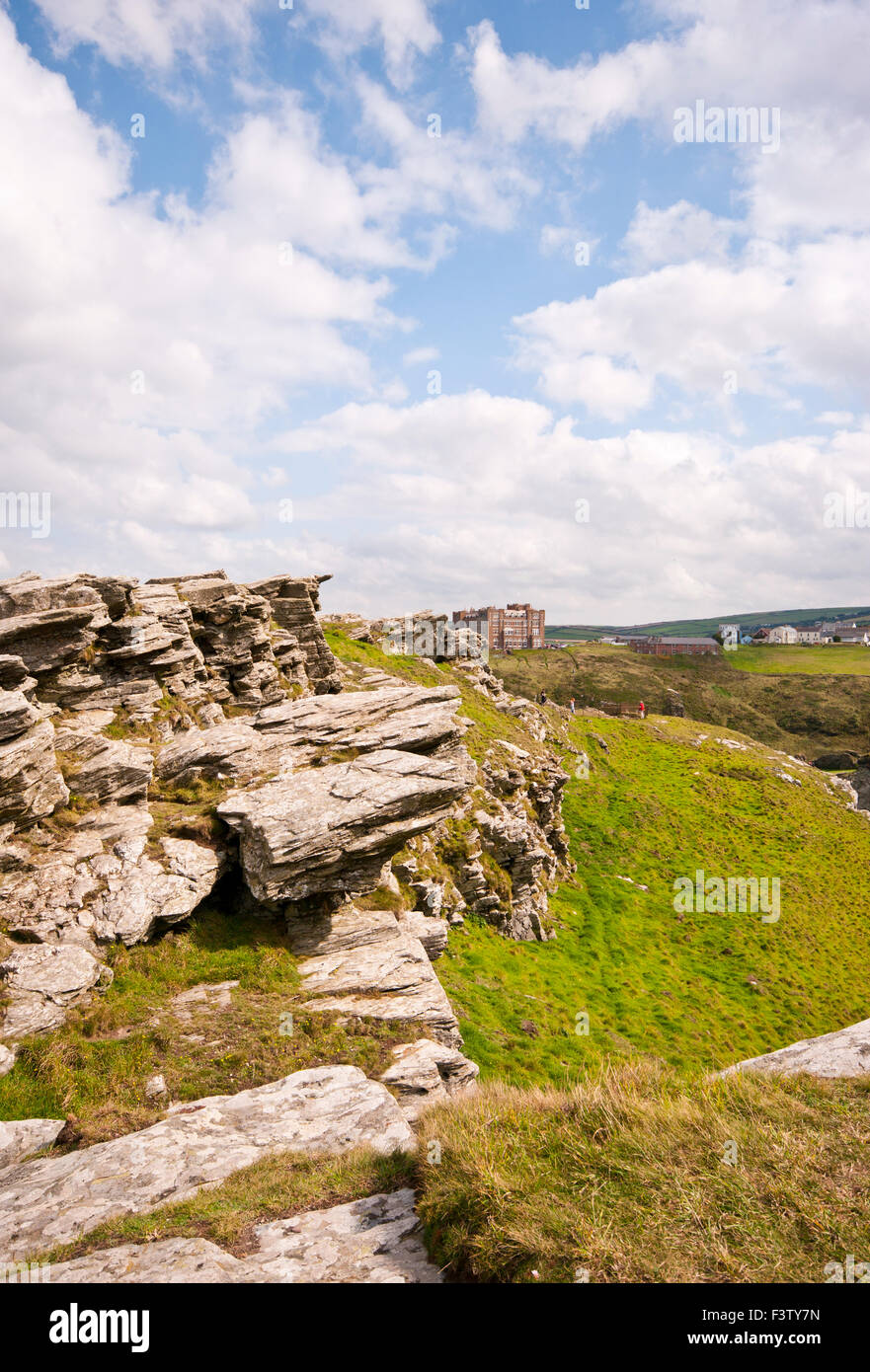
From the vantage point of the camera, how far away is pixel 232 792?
67.2ft

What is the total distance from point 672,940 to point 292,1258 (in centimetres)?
3323

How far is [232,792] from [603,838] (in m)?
33.1

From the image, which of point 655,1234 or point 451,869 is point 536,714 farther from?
point 655,1234

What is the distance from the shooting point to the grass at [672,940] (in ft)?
A: 76.3

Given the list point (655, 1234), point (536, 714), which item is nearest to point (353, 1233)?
point (655, 1234)

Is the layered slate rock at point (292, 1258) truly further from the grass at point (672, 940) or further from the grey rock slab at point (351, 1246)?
the grass at point (672, 940)

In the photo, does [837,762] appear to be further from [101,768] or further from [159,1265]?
[159,1265]

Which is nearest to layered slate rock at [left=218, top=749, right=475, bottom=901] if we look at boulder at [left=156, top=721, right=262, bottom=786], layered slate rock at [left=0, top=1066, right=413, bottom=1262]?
boulder at [left=156, top=721, right=262, bottom=786]

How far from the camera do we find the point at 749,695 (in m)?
185

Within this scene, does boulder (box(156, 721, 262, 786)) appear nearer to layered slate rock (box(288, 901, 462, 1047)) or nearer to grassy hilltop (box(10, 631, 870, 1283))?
grassy hilltop (box(10, 631, 870, 1283))

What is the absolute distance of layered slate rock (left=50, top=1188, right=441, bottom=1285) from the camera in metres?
7.56

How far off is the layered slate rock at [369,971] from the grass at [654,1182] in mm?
5973

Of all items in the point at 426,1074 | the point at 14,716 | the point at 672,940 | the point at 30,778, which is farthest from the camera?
the point at 672,940

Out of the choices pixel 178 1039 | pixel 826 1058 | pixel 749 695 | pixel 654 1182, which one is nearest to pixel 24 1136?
pixel 178 1039
